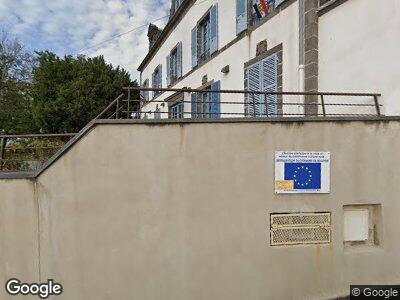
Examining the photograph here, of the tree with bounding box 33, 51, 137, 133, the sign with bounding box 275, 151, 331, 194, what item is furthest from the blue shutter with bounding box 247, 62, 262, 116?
the tree with bounding box 33, 51, 137, 133

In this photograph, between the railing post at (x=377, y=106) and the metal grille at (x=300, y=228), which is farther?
the railing post at (x=377, y=106)

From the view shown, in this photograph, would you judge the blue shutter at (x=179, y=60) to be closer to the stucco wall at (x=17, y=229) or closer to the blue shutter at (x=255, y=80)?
the blue shutter at (x=255, y=80)

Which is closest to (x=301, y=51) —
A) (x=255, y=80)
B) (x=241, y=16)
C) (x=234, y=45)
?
(x=255, y=80)

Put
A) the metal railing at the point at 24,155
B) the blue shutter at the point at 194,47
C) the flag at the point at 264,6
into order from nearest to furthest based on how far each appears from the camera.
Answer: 1. the metal railing at the point at 24,155
2. the flag at the point at 264,6
3. the blue shutter at the point at 194,47

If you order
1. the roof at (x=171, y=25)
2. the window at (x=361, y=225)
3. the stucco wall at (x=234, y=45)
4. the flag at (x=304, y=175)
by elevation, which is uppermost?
the roof at (x=171, y=25)

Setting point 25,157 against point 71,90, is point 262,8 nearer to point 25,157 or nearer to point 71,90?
point 25,157

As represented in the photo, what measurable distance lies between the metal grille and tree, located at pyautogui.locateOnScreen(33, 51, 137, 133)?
17.9m

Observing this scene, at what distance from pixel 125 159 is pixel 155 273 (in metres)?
1.58

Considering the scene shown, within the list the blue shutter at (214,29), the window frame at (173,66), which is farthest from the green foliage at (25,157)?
the window frame at (173,66)

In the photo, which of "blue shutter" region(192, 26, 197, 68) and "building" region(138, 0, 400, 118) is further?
"blue shutter" region(192, 26, 197, 68)

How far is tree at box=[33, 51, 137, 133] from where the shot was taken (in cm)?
2142

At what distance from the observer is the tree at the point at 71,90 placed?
21422 millimetres

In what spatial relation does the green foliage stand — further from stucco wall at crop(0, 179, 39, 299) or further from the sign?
the sign

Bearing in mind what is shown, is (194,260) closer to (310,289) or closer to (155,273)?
(155,273)
